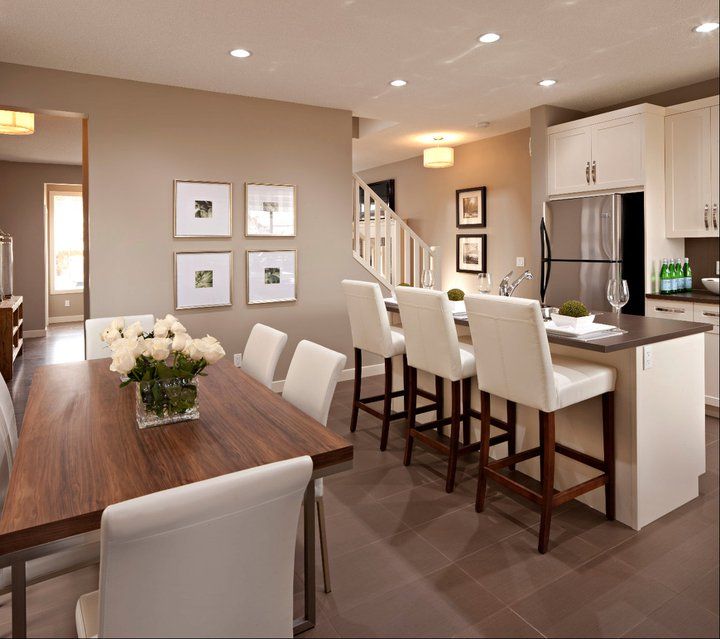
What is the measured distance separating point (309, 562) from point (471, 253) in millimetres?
5368

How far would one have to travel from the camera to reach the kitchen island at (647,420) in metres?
2.37

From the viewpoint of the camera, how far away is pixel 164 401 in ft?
6.01

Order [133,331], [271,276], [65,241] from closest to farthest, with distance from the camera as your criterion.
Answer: [133,331] → [271,276] → [65,241]

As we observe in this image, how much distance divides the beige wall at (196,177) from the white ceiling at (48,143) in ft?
6.26

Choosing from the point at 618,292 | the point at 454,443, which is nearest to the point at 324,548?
the point at 454,443

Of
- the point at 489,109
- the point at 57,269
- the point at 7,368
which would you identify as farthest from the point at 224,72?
the point at 57,269

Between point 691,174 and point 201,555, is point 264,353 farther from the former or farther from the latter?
point 691,174

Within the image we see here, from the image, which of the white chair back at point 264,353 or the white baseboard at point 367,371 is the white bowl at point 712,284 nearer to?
the white baseboard at point 367,371

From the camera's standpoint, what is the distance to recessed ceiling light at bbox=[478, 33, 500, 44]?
3.18m

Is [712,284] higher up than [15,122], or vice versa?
[15,122]

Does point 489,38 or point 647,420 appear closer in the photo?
point 647,420

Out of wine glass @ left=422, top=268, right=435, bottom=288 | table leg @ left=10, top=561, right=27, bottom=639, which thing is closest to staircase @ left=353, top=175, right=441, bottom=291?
wine glass @ left=422, top=268, right=435, bottom=288

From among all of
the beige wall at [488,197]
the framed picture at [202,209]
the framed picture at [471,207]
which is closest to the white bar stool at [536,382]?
the framed picture at [202,209]

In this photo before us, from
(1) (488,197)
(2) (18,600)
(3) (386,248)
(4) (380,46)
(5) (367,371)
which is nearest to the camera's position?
(2) (18,600)
